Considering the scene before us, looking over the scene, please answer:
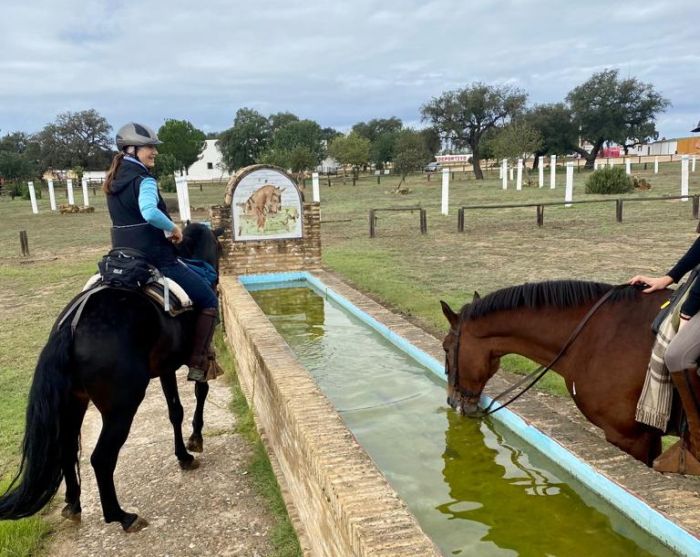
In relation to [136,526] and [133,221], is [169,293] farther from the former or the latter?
[136,526]

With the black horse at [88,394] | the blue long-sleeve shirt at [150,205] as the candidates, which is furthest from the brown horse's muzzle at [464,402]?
the blue long-sleeve shirt at [150,205]

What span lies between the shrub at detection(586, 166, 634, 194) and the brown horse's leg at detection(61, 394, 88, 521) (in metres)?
29.1

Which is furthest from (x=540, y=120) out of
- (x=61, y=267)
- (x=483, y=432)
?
(x=483, y=432)

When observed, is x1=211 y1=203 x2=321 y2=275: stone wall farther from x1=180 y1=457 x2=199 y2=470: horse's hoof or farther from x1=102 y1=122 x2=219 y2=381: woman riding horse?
x1=180 y1=457 x2=199 y2=470: horse's hoof

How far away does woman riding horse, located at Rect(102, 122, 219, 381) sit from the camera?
381 cm

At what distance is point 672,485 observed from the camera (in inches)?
119

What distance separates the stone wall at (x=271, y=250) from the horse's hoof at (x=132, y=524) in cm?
737

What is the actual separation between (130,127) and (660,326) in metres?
3.64

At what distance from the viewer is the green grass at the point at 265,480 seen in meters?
3.43

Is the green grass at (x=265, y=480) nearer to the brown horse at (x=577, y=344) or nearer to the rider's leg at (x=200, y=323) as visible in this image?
the rider's leg at (x=200, y=323)

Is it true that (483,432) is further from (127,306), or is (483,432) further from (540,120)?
(540,120)

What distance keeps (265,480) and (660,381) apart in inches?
108

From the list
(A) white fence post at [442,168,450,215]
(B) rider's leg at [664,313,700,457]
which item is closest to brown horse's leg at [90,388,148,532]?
(B) rider's leg at [664,313,700,457]

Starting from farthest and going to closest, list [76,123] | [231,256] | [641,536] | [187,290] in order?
[76,123] → [231,256] → [187,290] → [641,536]
